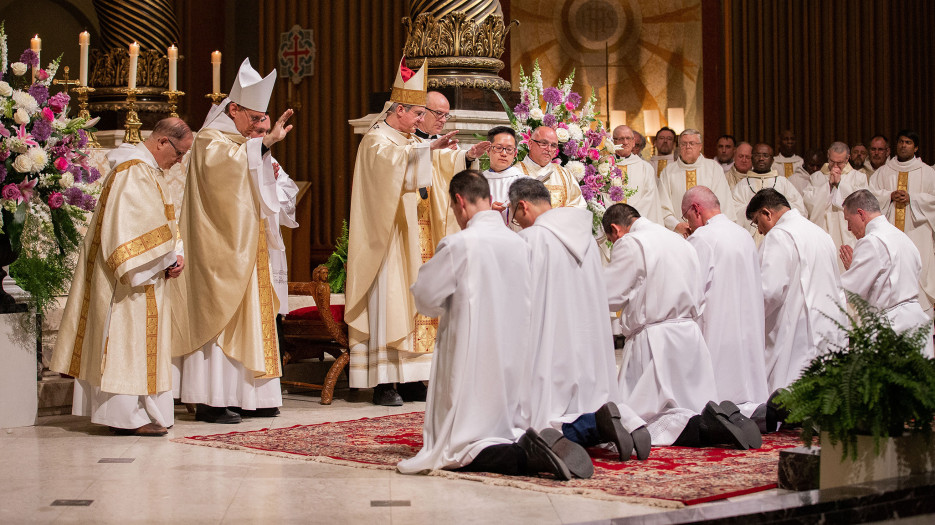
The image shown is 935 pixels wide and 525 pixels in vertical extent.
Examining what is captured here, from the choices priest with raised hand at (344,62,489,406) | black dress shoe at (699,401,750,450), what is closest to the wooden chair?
priest with raised hand at (344,62,489,406)

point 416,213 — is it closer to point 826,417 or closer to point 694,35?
point 826,417

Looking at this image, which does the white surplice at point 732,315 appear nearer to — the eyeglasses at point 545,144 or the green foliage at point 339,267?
the eyeglasses at point 545,144

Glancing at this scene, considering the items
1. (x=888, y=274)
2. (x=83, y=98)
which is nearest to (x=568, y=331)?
(x=888, y=274)

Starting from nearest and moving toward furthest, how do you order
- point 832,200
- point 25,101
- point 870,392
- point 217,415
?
point 870,392 < point 25,101 < point 217,415 < point 832,200

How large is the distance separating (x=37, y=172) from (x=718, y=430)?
12.4ft

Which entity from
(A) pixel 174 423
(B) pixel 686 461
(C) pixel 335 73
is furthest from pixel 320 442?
(C) pixel 335 73

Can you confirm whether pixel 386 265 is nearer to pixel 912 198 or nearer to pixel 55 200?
pixel 55 200

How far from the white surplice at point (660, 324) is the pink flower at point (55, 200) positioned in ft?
9.68

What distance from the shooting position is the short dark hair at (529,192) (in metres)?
5.70

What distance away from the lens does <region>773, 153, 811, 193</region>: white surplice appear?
12.4 m

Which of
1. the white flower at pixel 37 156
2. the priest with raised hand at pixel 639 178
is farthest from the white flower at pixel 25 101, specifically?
the priest with raised hand at pixel 639 178

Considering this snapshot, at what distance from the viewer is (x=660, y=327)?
20.5ft

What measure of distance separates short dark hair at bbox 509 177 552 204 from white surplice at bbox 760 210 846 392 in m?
1.85

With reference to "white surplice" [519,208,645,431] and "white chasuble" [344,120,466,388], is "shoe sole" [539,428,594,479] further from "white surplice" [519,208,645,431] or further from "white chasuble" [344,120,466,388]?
"white chasuble" [344,120,466,388]
